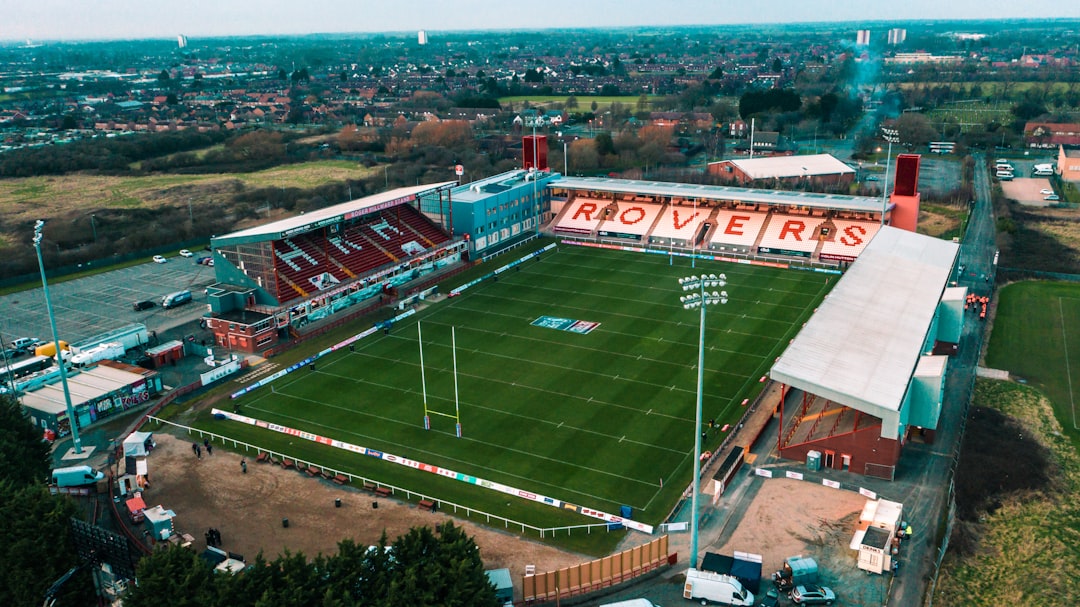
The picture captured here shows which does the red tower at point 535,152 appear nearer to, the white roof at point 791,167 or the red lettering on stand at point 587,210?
the red lettering on stand at point 587,210

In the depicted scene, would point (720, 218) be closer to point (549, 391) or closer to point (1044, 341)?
point (1044, 341)

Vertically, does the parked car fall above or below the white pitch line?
above

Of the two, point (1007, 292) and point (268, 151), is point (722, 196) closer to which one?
point (1007, 292)

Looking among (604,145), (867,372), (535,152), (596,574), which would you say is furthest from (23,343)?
(604,145)

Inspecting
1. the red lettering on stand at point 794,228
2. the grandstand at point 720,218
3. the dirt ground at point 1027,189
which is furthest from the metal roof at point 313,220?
the dirt ground at point 1027,189

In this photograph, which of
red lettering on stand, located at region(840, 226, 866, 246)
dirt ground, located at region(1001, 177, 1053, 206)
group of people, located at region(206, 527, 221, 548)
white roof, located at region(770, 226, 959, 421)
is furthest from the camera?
dirt ground, located at region(1001, 177, 1053, 206)

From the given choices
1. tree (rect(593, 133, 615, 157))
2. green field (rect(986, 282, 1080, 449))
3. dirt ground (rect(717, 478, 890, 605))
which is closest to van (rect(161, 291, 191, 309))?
dirt ground (rect(717, 478, 890, 605))

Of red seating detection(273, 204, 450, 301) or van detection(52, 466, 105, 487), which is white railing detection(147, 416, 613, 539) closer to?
van detection(52, 466, 105, 487)
